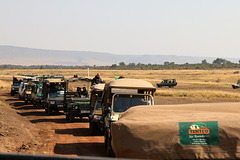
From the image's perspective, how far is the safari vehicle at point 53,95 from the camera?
2414 cm

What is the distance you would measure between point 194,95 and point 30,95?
59.8 ft

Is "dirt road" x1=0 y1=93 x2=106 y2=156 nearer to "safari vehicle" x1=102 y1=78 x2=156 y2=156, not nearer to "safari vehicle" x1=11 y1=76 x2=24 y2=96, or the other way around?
"safari vehicle" x1=102 y1=78 x2=156 y2=156

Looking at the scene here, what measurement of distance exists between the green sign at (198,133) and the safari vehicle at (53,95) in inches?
676

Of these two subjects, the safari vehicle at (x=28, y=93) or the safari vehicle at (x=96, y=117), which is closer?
the safari vehicle at (x=96, y=117)

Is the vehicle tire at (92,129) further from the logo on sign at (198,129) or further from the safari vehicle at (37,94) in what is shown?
the safari vehicle at (37,94)

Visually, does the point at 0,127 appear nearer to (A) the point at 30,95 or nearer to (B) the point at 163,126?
(B) the point at 163,126

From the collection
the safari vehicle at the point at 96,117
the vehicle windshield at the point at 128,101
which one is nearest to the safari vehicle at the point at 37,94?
the safari vehicle at the point at 96,117

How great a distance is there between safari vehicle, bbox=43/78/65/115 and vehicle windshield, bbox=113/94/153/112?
12111 mm

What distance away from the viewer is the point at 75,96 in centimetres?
2323

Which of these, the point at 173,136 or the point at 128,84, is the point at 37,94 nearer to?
the point at 128,84

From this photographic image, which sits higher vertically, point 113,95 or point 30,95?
point 113,95

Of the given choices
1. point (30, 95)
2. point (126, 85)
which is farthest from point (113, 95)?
point (30, 95)

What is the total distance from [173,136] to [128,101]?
505 cm

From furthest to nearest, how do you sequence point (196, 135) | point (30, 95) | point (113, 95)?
1. point (30, 95)
2. point (113, 95)
3. point (196, 135)
